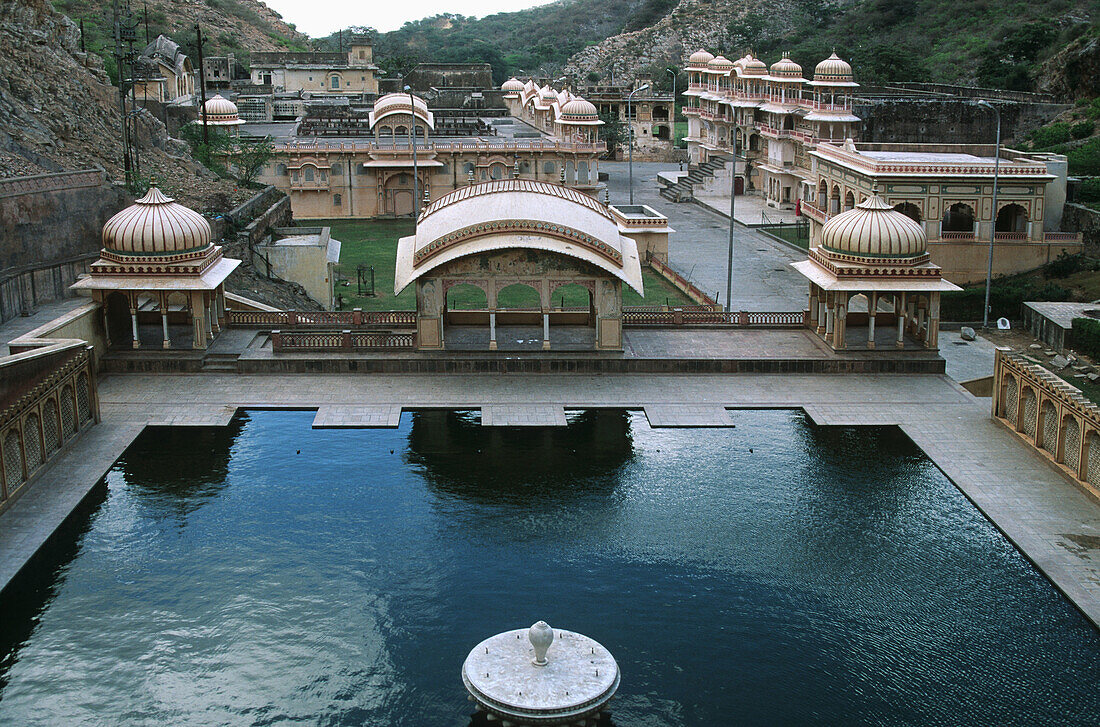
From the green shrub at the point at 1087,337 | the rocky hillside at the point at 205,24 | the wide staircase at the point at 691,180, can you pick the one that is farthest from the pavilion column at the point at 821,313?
the rocky hillside at the point at 205,24

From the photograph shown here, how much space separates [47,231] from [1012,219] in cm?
3943

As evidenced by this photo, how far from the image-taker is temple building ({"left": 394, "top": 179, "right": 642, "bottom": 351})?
1344 inches

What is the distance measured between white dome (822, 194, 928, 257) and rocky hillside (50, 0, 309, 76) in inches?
2647

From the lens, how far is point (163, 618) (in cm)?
2075

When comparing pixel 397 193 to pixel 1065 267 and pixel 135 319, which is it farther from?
pixel 1065 267

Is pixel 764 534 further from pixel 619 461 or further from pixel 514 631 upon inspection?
pixel 514 631

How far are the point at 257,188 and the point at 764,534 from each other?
42.9 m

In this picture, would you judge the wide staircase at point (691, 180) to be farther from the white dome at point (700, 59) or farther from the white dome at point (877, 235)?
the white dome at point (877, 235)

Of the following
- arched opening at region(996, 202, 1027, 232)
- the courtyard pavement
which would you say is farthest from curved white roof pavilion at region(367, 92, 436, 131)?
the courtyard pavement

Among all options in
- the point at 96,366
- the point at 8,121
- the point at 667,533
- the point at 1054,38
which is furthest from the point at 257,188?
the point at 1054,38

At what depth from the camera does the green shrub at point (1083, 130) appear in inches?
2469

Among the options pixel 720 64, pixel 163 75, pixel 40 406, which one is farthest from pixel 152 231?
pixel 720 64

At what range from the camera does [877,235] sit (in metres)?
35.3

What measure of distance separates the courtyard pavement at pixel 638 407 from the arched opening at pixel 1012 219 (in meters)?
17.6
